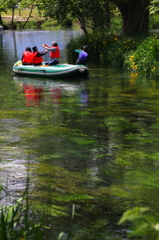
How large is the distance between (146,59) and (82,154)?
37.6ft

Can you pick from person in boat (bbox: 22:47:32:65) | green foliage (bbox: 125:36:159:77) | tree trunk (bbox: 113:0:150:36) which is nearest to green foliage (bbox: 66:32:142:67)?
green foliage (bbox: 125:36:159:77)

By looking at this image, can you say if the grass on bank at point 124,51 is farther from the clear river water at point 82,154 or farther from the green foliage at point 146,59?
the clear river water at point 82,154

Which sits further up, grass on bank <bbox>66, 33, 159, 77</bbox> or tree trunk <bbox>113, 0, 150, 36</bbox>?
tree trunk <bbox>113, 0, 150, 36</bbox>

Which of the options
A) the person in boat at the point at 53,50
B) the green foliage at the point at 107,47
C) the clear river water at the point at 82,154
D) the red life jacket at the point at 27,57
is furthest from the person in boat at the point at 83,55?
the clear river water at the point at 82,154

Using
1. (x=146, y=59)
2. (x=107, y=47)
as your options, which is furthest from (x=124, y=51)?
(x=146, y=59)

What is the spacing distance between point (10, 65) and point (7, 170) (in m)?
16.5

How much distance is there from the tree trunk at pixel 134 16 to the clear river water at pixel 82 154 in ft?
34.7

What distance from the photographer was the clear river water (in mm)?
4383

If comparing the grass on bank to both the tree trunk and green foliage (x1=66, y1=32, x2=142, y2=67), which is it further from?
the tree trunk

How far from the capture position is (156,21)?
4494 centimetres

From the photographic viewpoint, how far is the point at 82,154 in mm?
6934

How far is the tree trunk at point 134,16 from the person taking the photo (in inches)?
952

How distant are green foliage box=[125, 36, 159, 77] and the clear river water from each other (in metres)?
2.50

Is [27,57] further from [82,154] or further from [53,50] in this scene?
[82,154]
